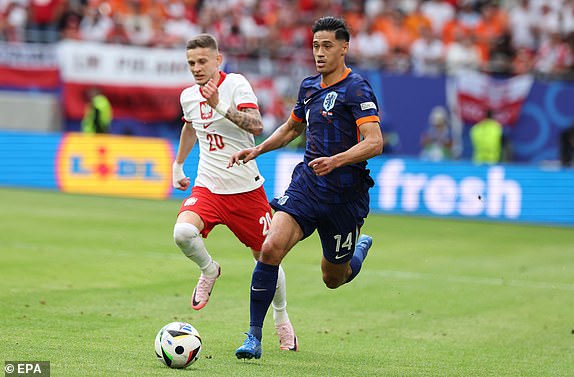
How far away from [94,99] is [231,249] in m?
10.9

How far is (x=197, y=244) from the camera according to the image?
9188mm

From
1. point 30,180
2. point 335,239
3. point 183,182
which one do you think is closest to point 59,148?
point 30,180

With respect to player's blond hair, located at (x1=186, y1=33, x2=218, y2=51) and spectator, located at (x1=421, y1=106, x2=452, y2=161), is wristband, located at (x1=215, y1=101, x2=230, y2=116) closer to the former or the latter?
player's blond hair, located at (x1=186, y1=33, x2=218, y2=51)

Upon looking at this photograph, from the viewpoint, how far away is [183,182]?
9.86 m

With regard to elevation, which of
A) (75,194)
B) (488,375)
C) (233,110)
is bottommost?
(75,194)

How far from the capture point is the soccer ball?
7582mm

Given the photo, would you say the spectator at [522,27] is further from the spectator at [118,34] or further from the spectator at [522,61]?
the spectator at [118,34]

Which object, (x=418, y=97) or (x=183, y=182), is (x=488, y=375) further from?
(x=418, y=97)

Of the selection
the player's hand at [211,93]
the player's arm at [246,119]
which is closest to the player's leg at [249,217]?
the player's arm at [246,119]

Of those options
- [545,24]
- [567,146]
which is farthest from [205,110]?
[545,24]

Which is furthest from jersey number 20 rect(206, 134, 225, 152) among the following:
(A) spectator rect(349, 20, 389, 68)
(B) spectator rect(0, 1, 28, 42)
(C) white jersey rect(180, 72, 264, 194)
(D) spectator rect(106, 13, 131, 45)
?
(B) spectator rect(0, 1, 28, 42)

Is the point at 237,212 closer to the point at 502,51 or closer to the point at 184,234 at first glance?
the point at 184,234

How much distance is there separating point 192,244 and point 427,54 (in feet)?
63.2

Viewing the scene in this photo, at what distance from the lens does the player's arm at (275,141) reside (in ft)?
28.1
